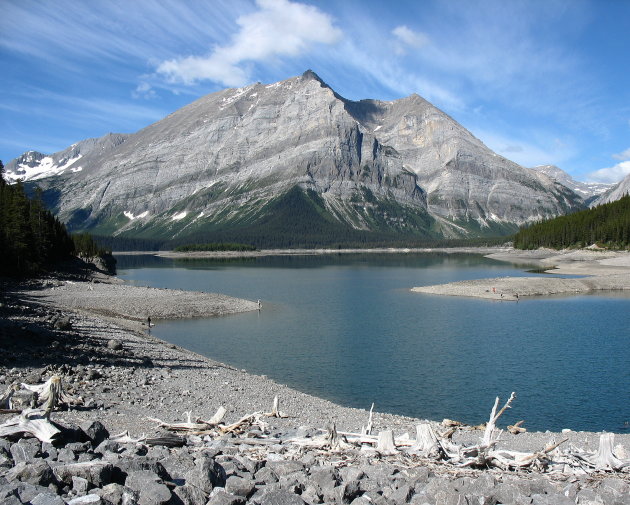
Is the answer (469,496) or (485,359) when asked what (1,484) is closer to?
(469,496)

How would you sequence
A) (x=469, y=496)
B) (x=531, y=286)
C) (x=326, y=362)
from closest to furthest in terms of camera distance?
(x=469, y=496) < (x=326, y=362) < (x=531, y=286)

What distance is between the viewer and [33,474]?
30.7 feet

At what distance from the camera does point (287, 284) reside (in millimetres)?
112500

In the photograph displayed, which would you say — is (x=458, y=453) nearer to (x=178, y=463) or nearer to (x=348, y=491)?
(x=348, y=491)

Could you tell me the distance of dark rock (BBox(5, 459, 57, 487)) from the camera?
30.6 ft

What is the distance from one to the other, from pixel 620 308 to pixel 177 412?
233 feet

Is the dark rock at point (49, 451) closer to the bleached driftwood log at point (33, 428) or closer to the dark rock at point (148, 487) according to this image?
the bleached driftwood log at point (33, 428)

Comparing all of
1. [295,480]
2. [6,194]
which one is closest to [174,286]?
[6,194]

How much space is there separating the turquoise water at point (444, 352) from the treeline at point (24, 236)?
35199 millimetres

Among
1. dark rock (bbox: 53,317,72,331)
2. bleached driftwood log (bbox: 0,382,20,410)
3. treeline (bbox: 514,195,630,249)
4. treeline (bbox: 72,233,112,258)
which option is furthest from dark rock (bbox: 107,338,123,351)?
treeline (bbox: 514,195,630,249)

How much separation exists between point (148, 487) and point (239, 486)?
5.65 ft

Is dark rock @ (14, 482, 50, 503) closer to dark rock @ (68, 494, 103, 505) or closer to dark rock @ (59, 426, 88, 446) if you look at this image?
dark rock @ (68, 494, 103, 505)

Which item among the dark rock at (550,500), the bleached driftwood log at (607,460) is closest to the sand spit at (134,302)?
the bleached driftwood log at (607,460)

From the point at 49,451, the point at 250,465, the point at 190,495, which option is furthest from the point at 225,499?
the point at 49,451
